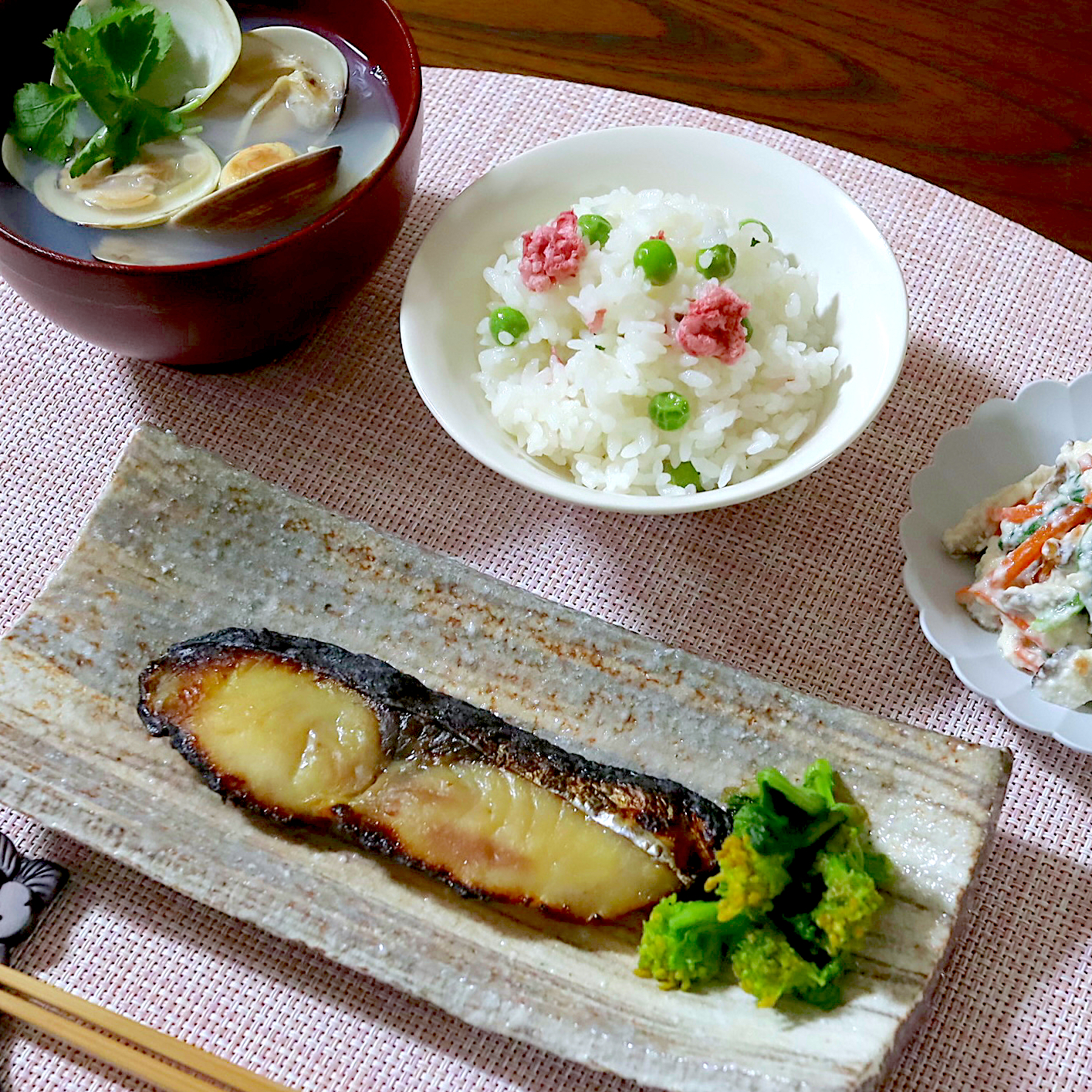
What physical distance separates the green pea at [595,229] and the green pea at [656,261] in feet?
0.33

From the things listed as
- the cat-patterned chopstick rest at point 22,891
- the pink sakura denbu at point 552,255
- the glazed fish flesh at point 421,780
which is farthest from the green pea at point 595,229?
the cat-patterned chopstick rest at point 22,891

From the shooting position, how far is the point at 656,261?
2.05 m

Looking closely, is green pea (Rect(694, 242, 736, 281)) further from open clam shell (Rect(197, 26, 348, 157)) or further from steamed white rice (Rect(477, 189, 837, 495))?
open clam shell (Rect(197, 26, 348, 157))

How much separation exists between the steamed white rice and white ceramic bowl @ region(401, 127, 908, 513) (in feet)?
0.15

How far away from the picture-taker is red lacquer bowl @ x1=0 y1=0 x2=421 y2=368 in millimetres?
1882

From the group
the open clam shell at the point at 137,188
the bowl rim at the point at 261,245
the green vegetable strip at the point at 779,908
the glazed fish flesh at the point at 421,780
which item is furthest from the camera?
the open clam shell at the point at 137,188

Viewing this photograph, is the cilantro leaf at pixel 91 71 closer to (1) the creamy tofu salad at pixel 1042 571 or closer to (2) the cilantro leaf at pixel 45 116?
(2) the cilantro leaf at pixel 45 116

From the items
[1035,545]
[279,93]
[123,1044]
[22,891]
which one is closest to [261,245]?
[279,93]

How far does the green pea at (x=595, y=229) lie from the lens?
2143 millimetres

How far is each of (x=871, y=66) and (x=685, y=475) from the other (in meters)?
1.87

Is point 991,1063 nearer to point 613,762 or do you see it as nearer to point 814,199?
point 613,762

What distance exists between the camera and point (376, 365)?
239 centimetres

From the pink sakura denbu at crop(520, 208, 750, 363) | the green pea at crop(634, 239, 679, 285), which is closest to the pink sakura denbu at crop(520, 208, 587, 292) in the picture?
the pink sakura denbu at crop(520, 208, 750, 363)

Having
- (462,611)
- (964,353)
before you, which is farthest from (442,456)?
(964,353)
